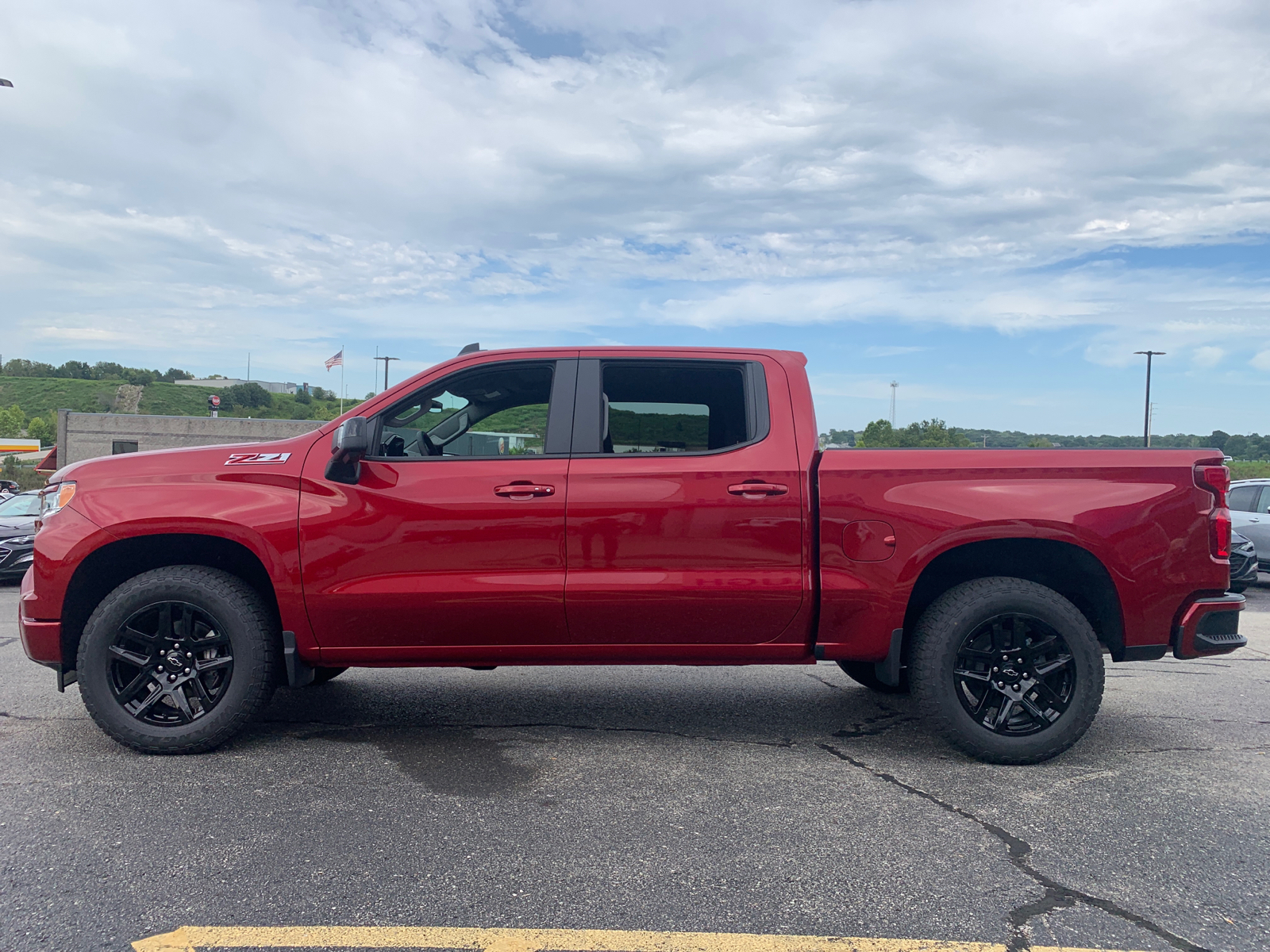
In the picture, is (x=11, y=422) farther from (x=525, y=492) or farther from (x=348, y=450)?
(x=525, y=492)

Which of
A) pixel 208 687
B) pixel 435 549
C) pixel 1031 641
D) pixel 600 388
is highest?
pixel 600 388

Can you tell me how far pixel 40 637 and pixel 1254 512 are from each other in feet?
49.0

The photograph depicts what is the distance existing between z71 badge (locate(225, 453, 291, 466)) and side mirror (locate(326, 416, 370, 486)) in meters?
0.24

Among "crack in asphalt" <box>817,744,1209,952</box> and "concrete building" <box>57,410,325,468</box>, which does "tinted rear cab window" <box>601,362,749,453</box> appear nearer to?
"crack in asphalt" <box>817,744,1209,952</box>

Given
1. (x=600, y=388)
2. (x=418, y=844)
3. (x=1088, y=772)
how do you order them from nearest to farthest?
(x=418, y=844), (x=1088, y=772), (x=600, y=388)

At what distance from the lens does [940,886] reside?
309 centimetres

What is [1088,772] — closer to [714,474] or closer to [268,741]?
[714,474]

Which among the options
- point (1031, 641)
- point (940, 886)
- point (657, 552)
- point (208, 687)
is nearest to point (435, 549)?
point (657, 552)

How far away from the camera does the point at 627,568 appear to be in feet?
14.3

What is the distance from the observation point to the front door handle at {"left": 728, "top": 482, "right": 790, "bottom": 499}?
14.4 feet

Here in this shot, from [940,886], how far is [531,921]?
1335 millimetres

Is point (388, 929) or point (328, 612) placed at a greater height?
point (328, 612)

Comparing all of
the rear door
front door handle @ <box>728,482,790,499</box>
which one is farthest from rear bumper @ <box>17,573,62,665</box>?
front door handle @ <box>728,482,790,499</box>

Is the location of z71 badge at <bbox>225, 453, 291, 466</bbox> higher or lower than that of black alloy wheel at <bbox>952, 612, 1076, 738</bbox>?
higher
